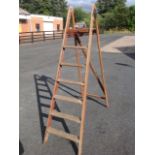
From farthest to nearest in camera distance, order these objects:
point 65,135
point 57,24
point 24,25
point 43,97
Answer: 1. point 57,24
2. point 24,25
3. point 43,97
4. point 65,135

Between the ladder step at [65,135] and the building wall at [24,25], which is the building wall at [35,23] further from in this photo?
the ladder step at [65,135]

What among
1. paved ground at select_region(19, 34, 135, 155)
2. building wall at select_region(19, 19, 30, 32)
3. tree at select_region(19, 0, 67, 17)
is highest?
tree at select_region(19, 0, 67, 17)

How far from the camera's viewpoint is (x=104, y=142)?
156 inches

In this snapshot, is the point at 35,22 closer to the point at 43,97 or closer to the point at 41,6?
the point at 41,6

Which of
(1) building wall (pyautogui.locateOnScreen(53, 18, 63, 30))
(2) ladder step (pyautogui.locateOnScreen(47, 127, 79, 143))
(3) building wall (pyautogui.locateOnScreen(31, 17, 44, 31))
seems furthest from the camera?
(1) building wall (pyautogui.locateOnScreen(53, 18, 63, 30))

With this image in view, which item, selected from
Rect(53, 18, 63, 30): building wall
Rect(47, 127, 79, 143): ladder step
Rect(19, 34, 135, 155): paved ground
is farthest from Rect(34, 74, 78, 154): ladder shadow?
Rect(53, 18, 63, 30): building wall

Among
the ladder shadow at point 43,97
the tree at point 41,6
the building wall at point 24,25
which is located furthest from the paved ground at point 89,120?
the tree at point 41,6

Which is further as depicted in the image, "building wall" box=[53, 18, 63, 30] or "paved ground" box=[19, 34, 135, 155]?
"building wall" box=[53, 18, 63, 30]

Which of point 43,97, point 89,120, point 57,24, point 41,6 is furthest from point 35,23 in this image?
point 89,120

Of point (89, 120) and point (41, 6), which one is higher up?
point (41, 6)

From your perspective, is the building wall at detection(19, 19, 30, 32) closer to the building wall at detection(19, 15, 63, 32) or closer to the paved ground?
the building wall at detection(19, 15, 63, 32)

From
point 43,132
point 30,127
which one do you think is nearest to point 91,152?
point 43,132
